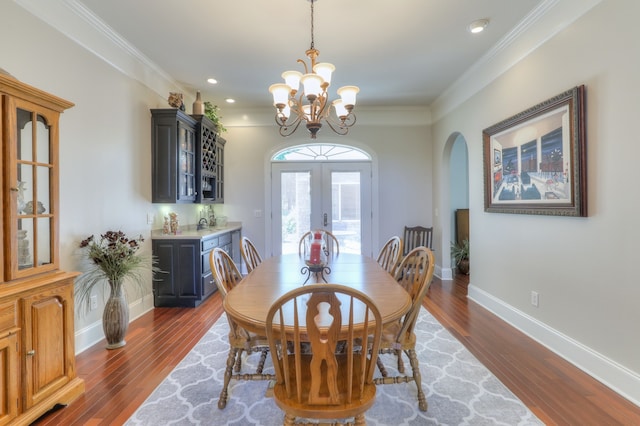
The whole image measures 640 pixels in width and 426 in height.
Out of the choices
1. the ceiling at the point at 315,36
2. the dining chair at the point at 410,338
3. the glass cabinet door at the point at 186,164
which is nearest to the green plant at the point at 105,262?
the glass cabinet door at the point at 186,164

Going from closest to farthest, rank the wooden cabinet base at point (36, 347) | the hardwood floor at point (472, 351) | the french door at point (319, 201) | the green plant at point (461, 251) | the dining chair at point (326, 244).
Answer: the wooden cabinet base at point (36, 347), the hardwood floor at point (472, 351), the dining chair at point (326, 244), the green plant at point (461, 251), the french door at point (319, 201)

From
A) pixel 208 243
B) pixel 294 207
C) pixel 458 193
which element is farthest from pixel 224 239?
pixel 458 193

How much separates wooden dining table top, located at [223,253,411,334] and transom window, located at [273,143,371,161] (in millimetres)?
2912

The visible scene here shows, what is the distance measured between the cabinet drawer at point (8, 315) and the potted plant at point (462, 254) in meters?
5.25

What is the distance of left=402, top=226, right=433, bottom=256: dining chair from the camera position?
5.24 metres

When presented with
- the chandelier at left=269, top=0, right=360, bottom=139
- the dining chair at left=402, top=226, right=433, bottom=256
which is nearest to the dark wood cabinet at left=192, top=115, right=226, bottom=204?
the chandelier at left=269, top=0, right=360, bottom=139

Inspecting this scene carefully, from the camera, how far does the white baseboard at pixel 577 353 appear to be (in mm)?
1978

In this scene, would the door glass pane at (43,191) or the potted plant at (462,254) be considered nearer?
the door glass pane at (43,191)

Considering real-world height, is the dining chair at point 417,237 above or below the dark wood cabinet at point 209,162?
below

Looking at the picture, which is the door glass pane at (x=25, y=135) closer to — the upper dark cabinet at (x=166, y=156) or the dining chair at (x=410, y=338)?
the upper dark cabinet at (x=166, y=156)

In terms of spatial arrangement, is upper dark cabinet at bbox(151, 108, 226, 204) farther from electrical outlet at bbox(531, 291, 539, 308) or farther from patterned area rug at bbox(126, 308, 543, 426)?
electrical outlet at bbox(531, 291, 539, 308)

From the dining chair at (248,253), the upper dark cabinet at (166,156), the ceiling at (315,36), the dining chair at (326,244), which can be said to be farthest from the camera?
the upper dark cabinet at (166,156)

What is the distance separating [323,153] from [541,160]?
3370 millimetres

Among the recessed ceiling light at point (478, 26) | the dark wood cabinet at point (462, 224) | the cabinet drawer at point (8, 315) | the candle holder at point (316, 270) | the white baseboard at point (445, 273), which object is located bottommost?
the white baseboard at point (445, 273)
